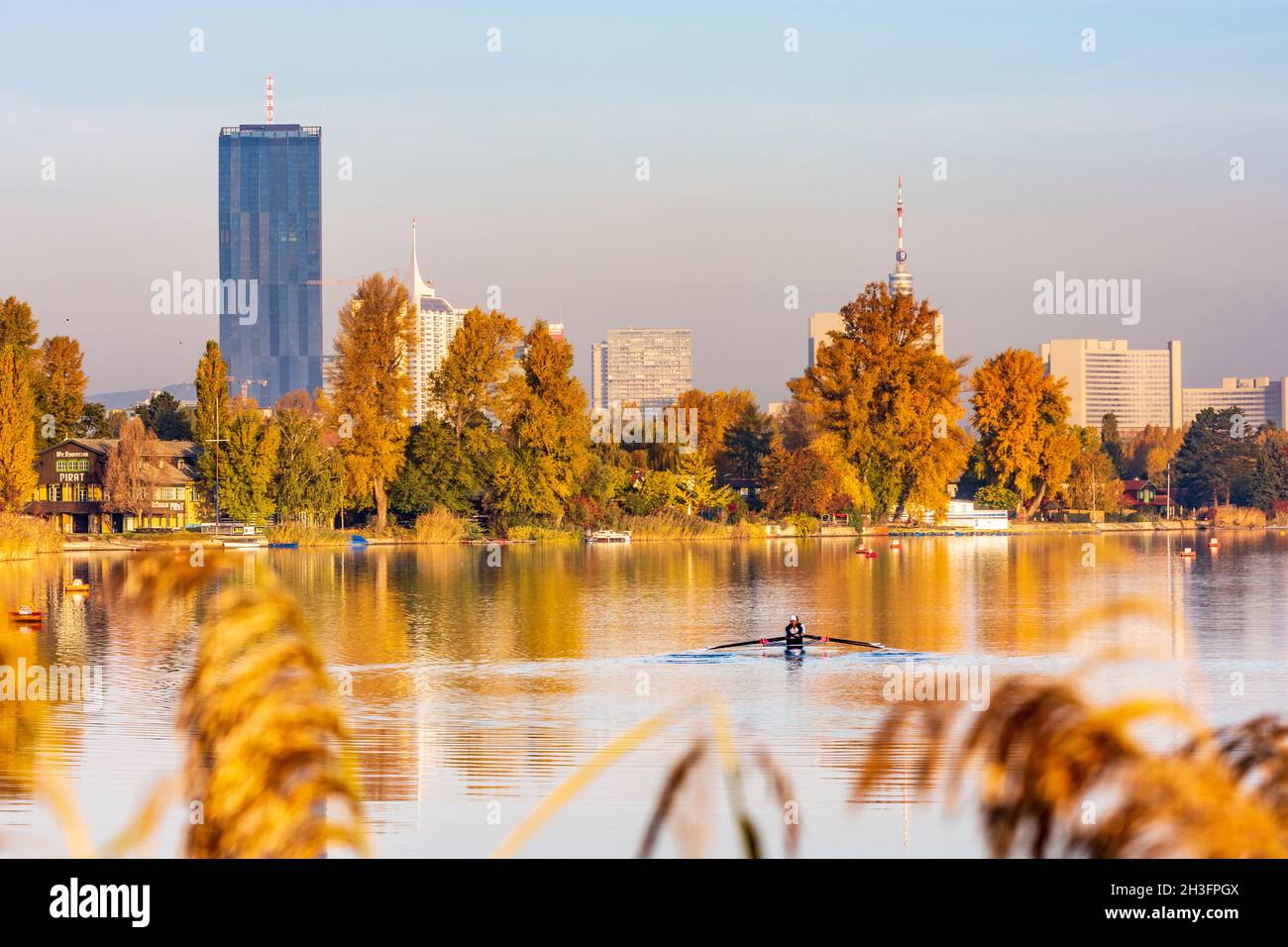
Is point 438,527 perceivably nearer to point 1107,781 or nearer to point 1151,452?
point 1151,452

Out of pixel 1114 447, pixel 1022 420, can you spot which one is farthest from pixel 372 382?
pixel 1114 447

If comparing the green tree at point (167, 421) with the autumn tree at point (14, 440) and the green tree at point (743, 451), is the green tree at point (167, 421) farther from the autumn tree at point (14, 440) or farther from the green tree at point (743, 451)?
the green tree at point (743, 451)

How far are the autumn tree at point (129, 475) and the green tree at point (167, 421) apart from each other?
55.5ft

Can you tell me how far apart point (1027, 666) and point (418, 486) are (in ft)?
218

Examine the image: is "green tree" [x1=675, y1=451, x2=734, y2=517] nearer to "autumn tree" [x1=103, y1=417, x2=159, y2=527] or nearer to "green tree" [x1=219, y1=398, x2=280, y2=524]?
"green tree" [x1=219, y1=398, x2=280, y2=524]

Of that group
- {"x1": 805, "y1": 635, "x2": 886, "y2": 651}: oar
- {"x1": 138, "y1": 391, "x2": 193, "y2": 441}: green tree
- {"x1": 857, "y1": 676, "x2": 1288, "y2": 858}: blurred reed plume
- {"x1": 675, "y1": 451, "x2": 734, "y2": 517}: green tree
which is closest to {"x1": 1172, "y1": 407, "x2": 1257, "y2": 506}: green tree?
{"x1": 675, "y1": 451, "x2": 734, "y2": 517}: green tree

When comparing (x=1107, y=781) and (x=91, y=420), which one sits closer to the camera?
(x=1107, y=781)

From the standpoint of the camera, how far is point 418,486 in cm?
9431

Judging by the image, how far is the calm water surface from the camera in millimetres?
15453

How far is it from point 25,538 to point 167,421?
1312 inches

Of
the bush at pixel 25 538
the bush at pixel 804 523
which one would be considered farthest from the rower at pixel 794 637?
the bush at pixel 804 523

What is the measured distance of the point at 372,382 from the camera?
9200 centimetres

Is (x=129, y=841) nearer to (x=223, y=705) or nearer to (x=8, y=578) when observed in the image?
(x=223, y=705)

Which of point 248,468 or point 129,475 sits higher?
point 248,468
